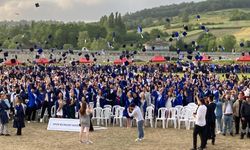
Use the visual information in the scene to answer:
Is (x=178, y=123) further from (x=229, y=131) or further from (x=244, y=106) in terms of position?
(x=244, y=106)

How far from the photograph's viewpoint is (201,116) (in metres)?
15.6

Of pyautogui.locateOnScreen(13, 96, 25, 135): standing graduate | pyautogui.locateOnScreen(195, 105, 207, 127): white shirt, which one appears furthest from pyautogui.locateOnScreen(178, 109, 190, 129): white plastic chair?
pyautogui.locateOnScreen(13, 96, 25, 135): standing graduate

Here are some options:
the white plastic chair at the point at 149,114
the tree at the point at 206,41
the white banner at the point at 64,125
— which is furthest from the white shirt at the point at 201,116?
the tree at the point at 206,41

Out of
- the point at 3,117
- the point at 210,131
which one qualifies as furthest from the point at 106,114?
the point at 210,131

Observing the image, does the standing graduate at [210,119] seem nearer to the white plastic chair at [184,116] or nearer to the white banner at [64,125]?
the white plastic chair at [184,116]

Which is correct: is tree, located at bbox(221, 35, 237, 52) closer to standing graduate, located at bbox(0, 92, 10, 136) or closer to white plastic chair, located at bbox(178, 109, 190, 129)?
white plastic chair, located at bbox(178, 109, 190, 129)

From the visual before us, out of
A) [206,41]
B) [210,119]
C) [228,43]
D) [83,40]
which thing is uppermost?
[83,40]

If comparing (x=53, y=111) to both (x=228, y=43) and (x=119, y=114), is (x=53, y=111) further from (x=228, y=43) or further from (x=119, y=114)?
(x=228, y=43)

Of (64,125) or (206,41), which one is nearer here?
(64,125)

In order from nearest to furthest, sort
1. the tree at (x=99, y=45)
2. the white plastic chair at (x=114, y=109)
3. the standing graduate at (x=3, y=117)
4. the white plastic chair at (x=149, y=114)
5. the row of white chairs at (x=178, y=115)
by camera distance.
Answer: the standing graduate at (x=3, y=117)
the row of white chairs at (x=178, y=115)
the white plastic chair at (x=149, y=114)
the white plastic chair at (x=114, y=109)
the tree at (x=99, y=45)

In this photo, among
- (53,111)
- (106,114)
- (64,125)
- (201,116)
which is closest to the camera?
(201,116)

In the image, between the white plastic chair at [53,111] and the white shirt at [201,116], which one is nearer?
the white shirt at [201,116]

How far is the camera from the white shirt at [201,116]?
1554 cm

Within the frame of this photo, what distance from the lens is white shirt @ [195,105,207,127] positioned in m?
15.5
